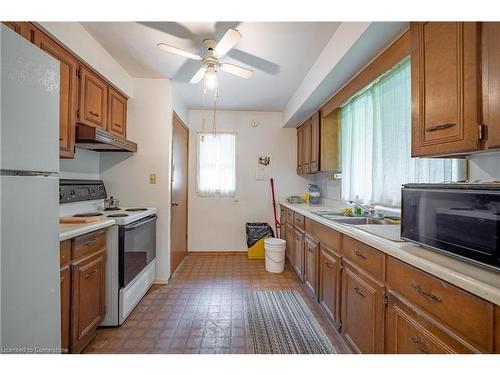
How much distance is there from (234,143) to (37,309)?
3394mm

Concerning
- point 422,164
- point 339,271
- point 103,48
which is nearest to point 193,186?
point 103,48

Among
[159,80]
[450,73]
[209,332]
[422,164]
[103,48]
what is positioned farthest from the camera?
[159,80]

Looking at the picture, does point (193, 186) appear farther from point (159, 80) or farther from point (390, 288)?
point (390, 288)

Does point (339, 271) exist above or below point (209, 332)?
above

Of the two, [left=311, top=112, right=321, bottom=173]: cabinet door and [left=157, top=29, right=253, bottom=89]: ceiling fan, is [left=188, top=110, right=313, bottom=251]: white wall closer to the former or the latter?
[left=311, top=112, right=321, bottom=173]: cabinet door

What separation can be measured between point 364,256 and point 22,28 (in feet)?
8.12

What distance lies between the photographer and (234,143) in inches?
161

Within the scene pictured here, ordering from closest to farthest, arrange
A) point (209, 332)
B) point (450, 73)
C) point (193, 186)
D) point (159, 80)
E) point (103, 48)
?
point (450, 73)
point (209, 332)
point (103, 48)
point (159, 80)
point (193, 186)

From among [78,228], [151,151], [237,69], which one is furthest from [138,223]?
[237,69]

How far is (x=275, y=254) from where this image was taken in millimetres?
3207

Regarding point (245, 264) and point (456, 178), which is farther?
point (245, 264)

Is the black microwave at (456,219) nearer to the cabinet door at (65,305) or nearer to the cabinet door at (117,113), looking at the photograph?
the cabinet door at (65,305)

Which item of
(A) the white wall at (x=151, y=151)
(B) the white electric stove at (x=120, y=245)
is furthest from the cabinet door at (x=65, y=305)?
(A) the white wall at (x=151, y=151)
